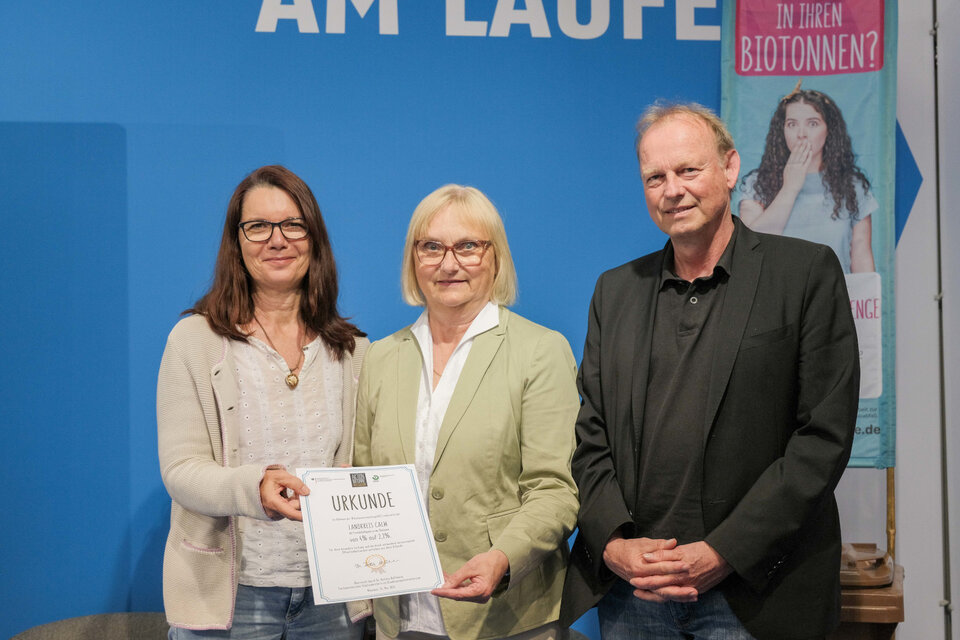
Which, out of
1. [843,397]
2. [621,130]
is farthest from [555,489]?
[621,130]

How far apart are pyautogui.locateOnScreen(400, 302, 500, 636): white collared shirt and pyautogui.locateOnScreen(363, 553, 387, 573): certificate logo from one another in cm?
26

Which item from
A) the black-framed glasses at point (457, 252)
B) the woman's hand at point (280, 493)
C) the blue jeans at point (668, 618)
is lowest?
the blue jeans at point (668, 618)

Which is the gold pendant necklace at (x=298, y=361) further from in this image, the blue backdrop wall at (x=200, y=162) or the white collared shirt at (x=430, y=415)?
the blue backdrop wall at (x=200, y=162)

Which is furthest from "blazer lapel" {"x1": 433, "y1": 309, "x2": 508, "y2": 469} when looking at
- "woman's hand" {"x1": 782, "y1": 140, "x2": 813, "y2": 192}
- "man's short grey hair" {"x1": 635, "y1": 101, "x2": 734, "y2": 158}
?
"woman's hand" {"x1": 782, "y1": 140, "x2": 813, "y2": 192}

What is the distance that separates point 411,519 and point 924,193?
268 centimetres

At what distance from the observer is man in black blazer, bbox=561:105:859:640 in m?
1.76

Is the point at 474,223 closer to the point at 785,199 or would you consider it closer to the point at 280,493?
the point at 280,493

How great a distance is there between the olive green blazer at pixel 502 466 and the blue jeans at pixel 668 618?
17 cm

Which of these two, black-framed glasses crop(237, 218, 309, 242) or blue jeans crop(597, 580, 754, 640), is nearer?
blue jeans crop(597, 580, 754, 640)

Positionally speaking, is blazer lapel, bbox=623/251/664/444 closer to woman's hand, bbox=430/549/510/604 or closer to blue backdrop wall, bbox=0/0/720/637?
woman's hand, bbox=430/549/510/604

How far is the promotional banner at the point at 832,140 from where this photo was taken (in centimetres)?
306

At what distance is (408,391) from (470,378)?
18cm

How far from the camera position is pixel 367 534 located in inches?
73.9

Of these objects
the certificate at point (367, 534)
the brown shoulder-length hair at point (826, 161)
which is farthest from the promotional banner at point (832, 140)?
the certificate at point (367, 534)
